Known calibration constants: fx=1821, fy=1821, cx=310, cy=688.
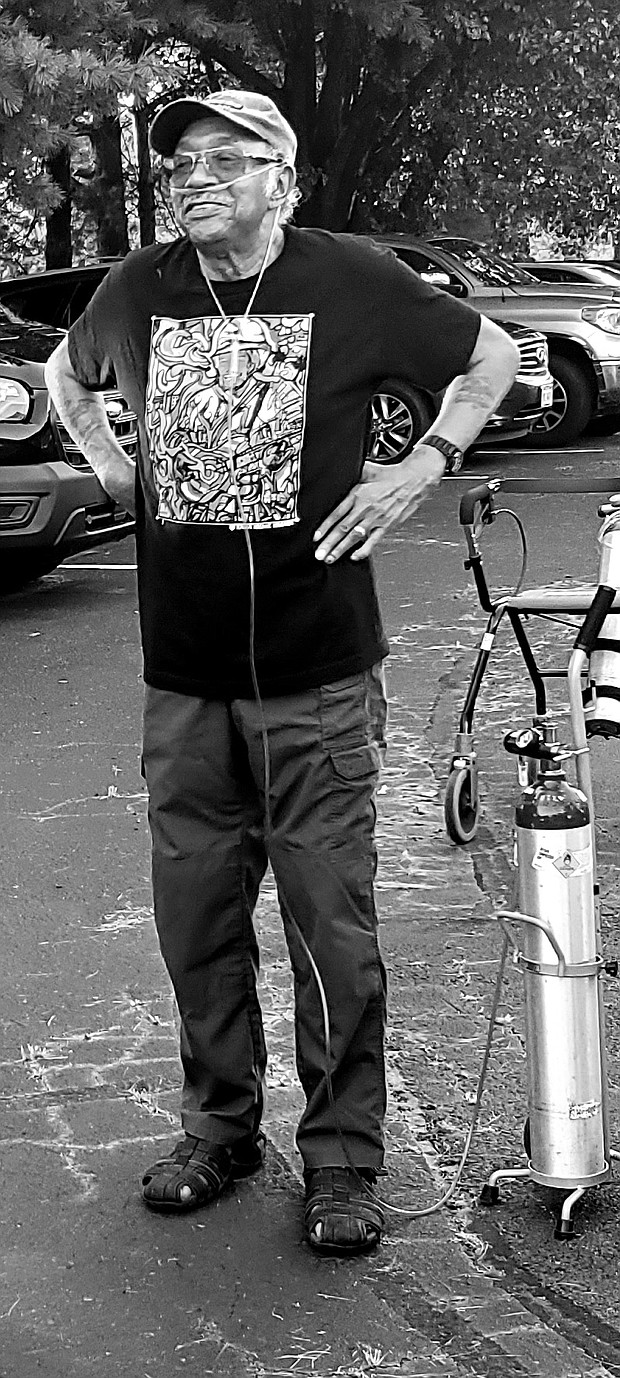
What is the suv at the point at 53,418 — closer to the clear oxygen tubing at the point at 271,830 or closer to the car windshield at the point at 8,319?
the car windshield at the point at 8,319

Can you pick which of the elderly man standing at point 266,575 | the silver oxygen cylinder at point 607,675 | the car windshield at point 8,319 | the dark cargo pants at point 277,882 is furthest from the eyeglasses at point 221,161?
the car windshield at point 8,319

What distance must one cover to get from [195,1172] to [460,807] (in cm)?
222

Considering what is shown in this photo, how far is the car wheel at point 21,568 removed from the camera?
9478mm

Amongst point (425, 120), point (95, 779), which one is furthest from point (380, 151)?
point (95, 779)

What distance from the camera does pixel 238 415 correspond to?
3.18 meters

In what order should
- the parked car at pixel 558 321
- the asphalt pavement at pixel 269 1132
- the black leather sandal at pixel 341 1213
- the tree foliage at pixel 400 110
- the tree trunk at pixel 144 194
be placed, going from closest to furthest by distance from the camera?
the asphalt pavement at pixel 269 1132
the black leather sandal at pixel 341 1213
the parked car at pixel 558 321
the tree foliage at pixel 400 110
the tree trunk at pixel 144 194

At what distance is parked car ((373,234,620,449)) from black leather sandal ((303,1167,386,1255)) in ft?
44.0

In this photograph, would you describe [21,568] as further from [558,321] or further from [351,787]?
[558,321]

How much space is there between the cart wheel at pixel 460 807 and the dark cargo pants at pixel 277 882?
6.56 feet

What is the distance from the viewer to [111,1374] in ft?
9.67

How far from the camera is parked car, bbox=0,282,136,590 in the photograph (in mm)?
9016

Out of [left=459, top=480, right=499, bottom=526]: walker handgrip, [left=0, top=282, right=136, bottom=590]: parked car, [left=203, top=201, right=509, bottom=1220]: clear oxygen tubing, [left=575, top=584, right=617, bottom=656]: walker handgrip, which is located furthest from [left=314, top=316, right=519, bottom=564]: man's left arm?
[left=0, top=282, right=136, bottom=590]: parked car

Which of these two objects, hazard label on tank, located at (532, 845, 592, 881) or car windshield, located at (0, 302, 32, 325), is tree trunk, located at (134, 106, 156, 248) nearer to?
car windshield, located at (0, 302, 32, 325)

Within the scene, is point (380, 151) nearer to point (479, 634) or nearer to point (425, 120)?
point (425, 120)
